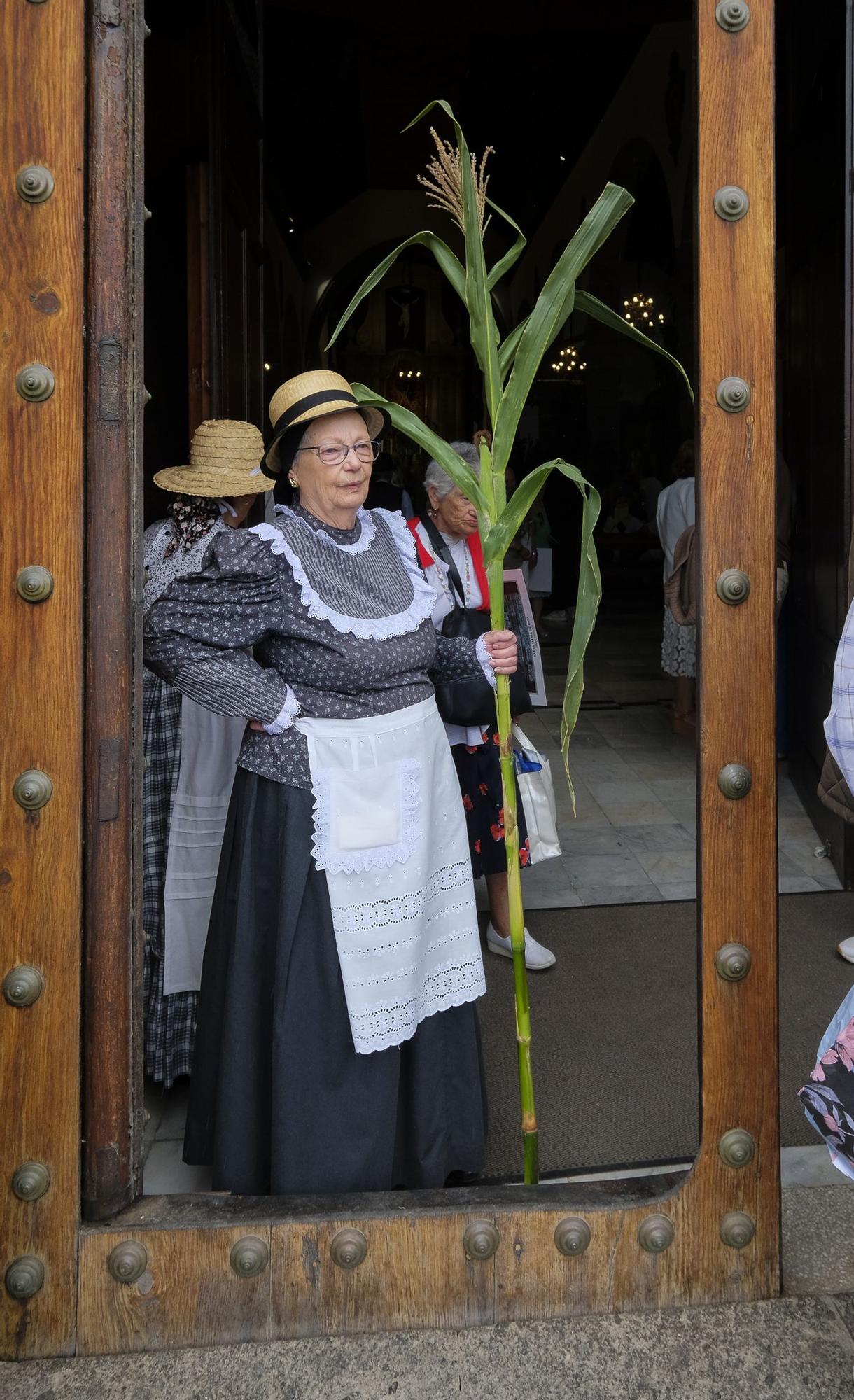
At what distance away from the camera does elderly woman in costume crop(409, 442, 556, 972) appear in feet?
11.2

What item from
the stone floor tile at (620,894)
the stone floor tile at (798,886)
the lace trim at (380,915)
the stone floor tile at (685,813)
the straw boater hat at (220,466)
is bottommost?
the stone floor tile at (620,894)

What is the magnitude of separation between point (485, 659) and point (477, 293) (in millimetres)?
778

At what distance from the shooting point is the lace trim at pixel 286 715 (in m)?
2.21

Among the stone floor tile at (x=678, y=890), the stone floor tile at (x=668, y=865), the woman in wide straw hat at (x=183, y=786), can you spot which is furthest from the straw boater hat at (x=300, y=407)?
the stone floor tile at (x=668, y=865)

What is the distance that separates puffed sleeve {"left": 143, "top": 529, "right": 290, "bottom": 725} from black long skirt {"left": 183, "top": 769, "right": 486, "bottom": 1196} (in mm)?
200

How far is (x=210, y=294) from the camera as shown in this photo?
14.9 feet

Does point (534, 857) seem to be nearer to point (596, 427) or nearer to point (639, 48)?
point (639, 48)

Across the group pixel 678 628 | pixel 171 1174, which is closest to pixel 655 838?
pixel 678 628

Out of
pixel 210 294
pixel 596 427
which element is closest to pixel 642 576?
pixel 596 427

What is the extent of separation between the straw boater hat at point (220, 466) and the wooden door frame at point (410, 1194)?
90 cm

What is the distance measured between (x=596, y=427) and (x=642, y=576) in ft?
7.12

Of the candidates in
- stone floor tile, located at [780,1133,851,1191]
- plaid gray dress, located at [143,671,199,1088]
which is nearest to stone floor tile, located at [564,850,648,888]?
stone floor tile, located at [780,1133,851,1191]

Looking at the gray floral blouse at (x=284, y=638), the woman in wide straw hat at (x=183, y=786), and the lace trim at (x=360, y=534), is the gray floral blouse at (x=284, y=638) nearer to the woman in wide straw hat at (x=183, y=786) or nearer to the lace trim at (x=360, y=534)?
the lace trim at (x=360, y=534)

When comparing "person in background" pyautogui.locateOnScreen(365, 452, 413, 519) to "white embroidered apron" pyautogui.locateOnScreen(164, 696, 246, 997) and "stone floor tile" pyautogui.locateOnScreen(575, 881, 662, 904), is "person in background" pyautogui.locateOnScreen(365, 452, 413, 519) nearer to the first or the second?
"stone floor tile" pyautogui.locateOnScreen(575, 881, 662, 904)
